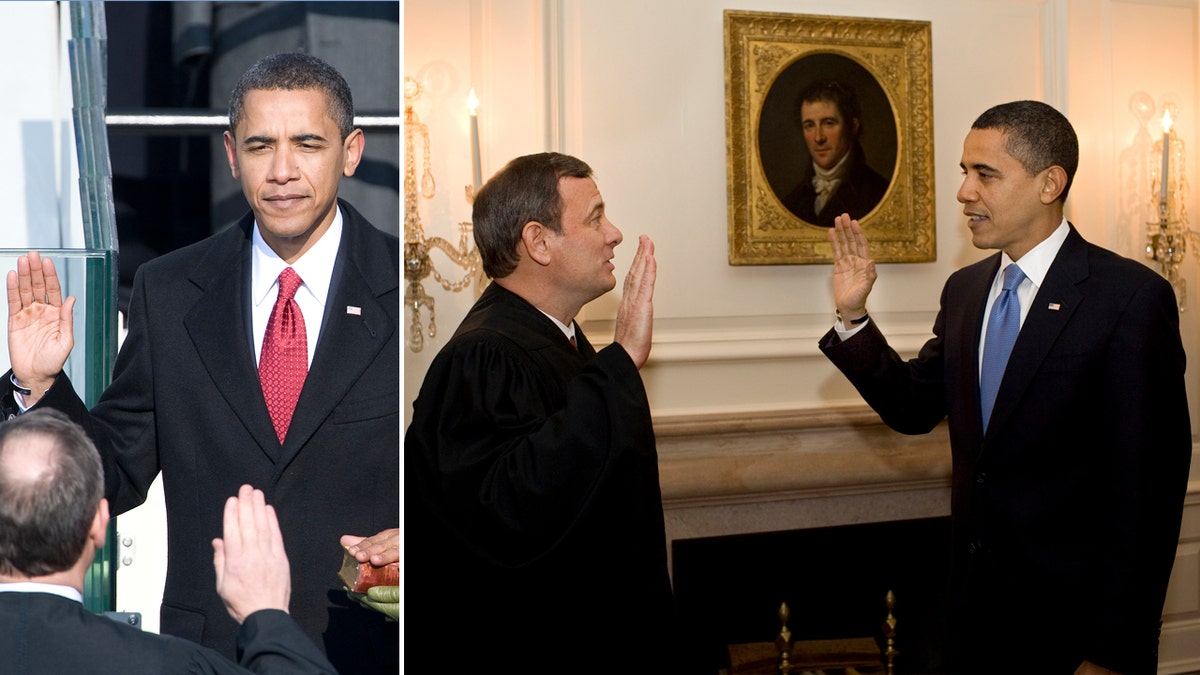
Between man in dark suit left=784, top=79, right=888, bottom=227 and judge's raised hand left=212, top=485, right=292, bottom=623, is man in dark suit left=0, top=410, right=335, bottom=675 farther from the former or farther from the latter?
man in dark suit left=784, top=79, right=888, bottom=227

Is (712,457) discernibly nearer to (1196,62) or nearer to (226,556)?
(226,556)

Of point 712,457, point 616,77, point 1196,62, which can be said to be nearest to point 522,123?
point 616,77

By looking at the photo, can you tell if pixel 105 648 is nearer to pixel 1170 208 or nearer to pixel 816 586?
pixel 816 586

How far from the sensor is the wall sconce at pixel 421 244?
3439mm

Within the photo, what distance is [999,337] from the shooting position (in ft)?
9.00

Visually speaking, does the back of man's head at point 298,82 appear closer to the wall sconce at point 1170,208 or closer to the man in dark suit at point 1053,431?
the man in dark suit at point 1053,431

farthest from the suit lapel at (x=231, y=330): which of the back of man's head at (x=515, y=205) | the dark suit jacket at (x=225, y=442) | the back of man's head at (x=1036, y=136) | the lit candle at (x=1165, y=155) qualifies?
the lit candle at (x=1165, y=155)

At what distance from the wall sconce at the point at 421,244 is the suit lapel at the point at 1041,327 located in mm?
1684

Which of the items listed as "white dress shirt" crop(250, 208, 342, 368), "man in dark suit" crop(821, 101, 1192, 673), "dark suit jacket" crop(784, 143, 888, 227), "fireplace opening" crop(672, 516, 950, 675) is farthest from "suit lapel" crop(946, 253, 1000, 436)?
"white dress shirt" crop(250, 208, 342, 368)

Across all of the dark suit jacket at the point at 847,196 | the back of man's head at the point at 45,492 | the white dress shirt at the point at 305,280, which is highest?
the dark suit jacket at the point at 847,196

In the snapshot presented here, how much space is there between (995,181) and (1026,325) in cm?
40

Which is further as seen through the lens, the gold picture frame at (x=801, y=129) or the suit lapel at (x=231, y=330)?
the gold picture frame at (x=801, y=129)

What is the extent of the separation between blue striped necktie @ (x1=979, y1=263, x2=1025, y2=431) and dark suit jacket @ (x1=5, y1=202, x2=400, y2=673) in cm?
158

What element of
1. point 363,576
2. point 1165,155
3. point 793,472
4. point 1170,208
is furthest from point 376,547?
point 1170,208
